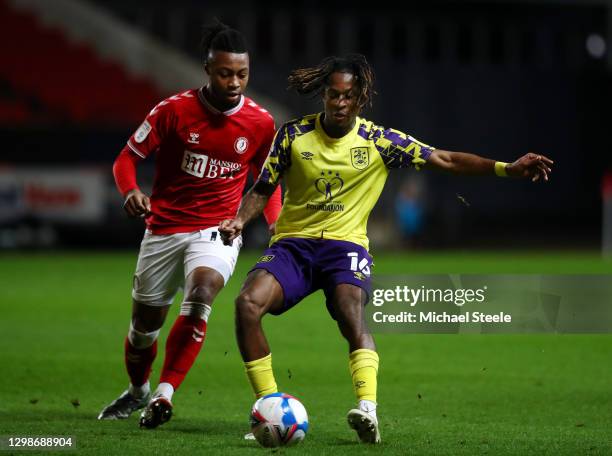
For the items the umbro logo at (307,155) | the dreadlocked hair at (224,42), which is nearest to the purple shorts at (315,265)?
the umbro logo at (307,155)

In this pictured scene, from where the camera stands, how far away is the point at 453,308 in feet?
32.7

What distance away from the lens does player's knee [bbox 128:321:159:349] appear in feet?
24.5

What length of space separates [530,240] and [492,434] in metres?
26.4

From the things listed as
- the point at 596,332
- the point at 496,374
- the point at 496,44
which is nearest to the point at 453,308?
the point at 496,374

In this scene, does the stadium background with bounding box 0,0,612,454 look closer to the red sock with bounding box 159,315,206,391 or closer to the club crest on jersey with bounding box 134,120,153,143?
the red sock with bounding box 159,315,206,391

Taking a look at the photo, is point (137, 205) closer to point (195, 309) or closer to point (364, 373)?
point (195, 309)

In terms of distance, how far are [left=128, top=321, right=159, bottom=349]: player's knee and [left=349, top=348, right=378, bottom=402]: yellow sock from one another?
174 centimetres

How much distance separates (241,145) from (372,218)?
2298 cm

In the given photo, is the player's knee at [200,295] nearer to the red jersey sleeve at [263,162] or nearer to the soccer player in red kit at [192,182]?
the soccer player in red kit at [192,182]

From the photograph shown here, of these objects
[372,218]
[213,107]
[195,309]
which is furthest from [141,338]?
[372,218]

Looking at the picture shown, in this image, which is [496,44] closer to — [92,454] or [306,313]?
[306,313]

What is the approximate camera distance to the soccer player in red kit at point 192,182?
7.06 metres

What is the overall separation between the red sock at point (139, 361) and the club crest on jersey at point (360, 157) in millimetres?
2007

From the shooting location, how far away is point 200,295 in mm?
6891
